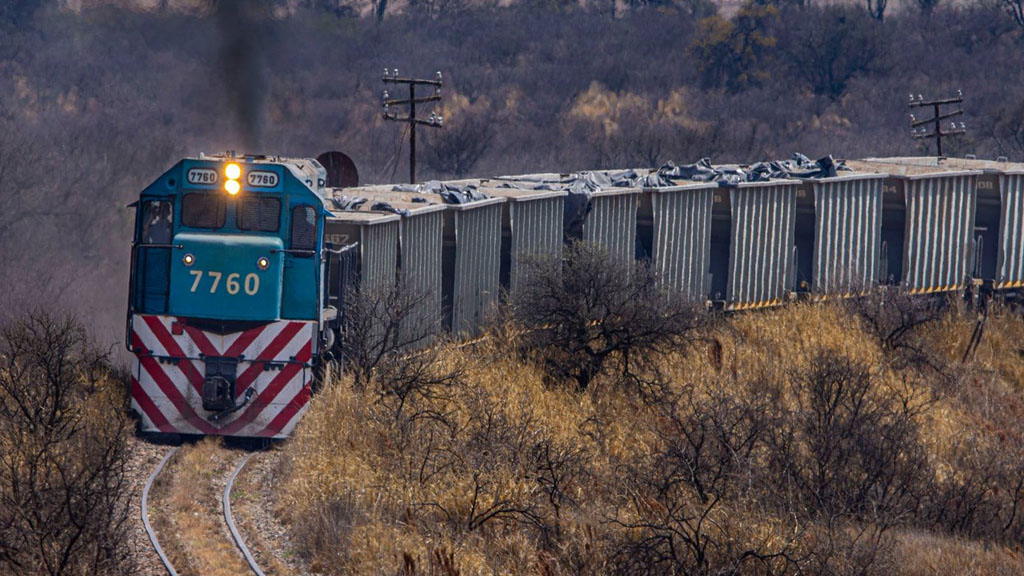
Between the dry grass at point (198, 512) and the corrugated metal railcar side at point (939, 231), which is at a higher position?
the corrugated metal railcar side at point (939, 231)

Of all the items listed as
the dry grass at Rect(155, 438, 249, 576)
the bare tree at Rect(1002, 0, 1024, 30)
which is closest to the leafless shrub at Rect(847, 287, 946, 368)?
the dry grass at Rect(155, 438, 249, 576)

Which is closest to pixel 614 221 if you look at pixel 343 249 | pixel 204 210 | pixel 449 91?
pixel 343 249

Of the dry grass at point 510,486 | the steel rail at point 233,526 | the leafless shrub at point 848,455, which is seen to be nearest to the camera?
the steel rail at point 233,526

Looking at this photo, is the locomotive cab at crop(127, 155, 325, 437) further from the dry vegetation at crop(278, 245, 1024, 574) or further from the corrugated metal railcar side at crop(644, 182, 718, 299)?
the corrugated metal railcar side at crop(644, 182, 718, 299)

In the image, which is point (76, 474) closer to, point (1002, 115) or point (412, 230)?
point (412, 230)

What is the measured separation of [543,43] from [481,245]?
45920 mm

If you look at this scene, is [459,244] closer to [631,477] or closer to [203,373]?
[203,373]

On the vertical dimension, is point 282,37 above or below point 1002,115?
below

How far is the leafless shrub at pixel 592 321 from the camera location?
58.1ft

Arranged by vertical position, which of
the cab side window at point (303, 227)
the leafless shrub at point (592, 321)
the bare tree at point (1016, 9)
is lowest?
the leafless shrub at point (592, 321)

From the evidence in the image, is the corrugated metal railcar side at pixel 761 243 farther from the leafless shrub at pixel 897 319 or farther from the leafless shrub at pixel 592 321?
the leafless shrub at pixel 592 321

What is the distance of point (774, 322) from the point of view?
22531 millimetres

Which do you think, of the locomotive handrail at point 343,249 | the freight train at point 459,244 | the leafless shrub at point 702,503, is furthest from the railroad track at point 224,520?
the leafless shrub at point 702,503

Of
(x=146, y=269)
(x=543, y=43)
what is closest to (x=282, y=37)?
(x=146, y=269)
